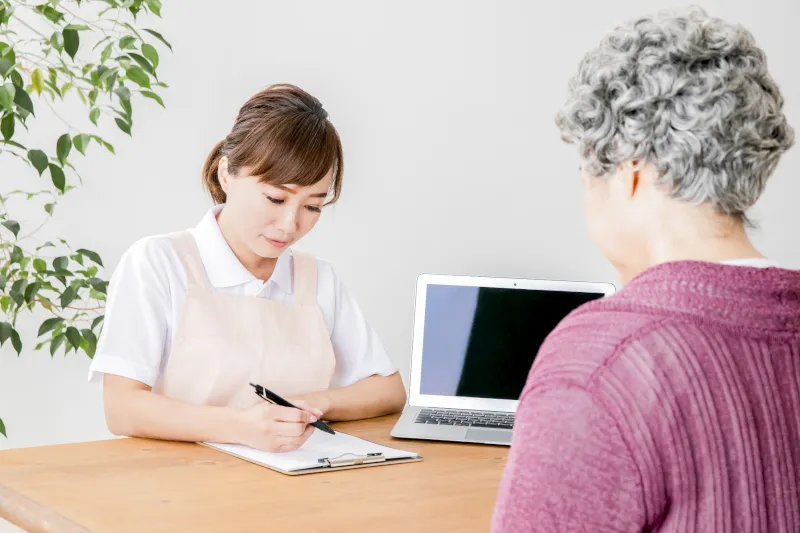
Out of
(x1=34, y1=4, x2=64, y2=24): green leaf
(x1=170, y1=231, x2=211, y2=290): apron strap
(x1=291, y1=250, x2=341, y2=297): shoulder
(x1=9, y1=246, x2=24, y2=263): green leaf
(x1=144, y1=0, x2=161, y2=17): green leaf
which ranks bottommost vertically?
(x1=9, y1=246, x2=24, y2=263): green leaf

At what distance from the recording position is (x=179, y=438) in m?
1.65

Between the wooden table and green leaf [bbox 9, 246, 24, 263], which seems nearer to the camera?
the wooden table

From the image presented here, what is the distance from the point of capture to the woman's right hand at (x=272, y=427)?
5.18 ft

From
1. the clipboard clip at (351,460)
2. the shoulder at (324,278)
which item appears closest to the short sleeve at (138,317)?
the shoulder at (324,278)

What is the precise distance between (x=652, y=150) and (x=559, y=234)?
1986 mm

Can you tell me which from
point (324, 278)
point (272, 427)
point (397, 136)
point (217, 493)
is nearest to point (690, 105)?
point (217, 493)

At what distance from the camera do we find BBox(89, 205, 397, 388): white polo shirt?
5.80 ft

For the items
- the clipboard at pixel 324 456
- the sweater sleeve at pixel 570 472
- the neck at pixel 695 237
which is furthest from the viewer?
the clipboard at pixel 324 456

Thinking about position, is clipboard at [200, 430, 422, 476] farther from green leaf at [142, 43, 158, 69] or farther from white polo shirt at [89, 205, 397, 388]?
green leaf at [142, 43, 158, 69]

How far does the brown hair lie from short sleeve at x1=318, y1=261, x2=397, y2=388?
0.32 metres

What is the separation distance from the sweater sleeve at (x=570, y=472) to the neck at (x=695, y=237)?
19cm

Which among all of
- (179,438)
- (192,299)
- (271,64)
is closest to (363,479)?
(179,438)

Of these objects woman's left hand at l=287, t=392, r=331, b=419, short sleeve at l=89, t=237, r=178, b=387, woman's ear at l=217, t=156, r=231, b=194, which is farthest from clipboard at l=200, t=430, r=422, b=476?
woman's ear at l=217, t=156, r=231, b=194

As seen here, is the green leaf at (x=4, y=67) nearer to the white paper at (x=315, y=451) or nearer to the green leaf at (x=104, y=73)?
the green leaf at (x=104, y=73)
